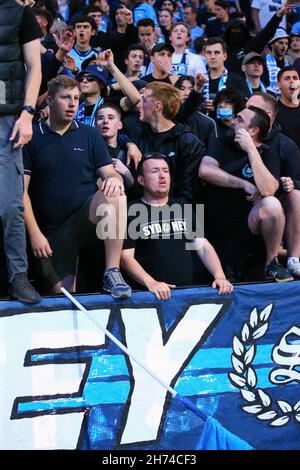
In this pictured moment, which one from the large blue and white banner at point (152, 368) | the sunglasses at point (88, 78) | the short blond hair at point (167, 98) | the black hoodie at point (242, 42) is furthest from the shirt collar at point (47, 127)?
the black hoodie at point (242, 42)

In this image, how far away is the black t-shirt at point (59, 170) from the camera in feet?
23.6

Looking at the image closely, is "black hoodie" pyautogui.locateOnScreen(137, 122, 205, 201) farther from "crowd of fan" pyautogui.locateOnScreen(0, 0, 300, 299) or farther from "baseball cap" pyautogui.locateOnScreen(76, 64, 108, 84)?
"baseball cap" pyautogui.locateOnScreen(76, 64, 108, 84)

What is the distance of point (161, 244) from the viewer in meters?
7.47

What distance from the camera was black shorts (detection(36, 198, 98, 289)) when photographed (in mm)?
7137

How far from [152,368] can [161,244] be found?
3.09 ft

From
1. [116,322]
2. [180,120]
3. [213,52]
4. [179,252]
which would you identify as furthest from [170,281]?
[213,52]

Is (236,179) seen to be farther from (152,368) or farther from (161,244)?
(152,368)

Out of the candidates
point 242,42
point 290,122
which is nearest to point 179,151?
point 290,122

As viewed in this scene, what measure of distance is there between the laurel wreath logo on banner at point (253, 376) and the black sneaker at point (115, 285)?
90 centimetres

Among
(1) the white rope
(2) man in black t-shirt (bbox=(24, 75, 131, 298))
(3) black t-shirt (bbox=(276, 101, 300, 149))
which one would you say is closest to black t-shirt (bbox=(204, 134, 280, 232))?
(2) man in black t-shirt (bbox=(24, 75, 131, 298))

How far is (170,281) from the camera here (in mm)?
7445

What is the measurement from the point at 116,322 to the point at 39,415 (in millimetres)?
781

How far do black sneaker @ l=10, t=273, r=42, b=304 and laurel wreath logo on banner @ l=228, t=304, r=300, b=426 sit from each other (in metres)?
1.48
